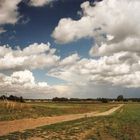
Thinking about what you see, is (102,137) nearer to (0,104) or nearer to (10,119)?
(10,119)

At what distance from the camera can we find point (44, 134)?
32406 mm

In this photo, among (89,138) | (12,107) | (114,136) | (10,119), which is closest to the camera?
(89,138)

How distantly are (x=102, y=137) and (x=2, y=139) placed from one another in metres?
9.65

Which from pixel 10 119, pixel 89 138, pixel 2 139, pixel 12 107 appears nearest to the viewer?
pixel 2 139

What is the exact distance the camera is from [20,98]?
491 ft

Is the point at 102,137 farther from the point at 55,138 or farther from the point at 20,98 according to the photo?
the point at 20,98

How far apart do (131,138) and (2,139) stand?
39.7ft

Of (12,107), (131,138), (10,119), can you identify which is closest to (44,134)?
(131,138)

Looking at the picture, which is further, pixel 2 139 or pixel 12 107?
pixel 12 107

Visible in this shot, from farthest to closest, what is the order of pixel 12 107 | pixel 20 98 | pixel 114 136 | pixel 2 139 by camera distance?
pixel 20 98 < pixel 12 107 < pixel 114 136 < pixel 2 139

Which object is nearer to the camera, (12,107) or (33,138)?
(33,138)

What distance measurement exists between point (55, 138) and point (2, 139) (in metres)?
4.60

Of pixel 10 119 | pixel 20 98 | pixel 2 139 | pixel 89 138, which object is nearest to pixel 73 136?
pixel 89 138

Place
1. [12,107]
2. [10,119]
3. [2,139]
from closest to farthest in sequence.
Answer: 1. [2,139]
2. [10,119]
3. [12,107]
